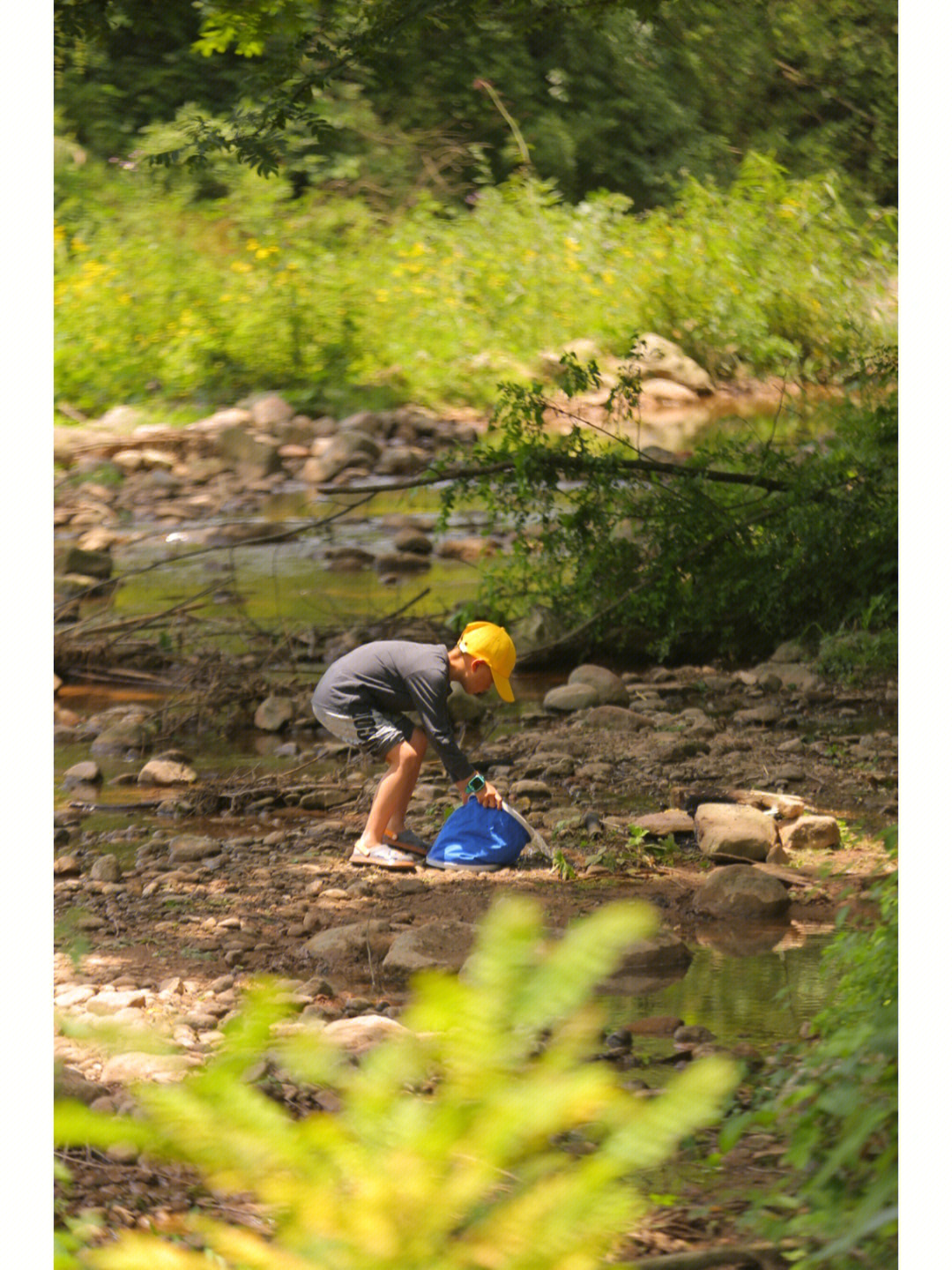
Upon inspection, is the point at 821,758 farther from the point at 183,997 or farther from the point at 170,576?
the point at 170,576

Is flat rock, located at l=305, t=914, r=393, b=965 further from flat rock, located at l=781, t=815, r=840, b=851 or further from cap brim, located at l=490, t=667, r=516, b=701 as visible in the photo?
flat rock, located at l=781, t=815, r=840, b=851

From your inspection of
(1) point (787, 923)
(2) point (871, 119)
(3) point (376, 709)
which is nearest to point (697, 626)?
(3) point (376, 709)

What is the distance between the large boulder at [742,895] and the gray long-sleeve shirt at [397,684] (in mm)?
796

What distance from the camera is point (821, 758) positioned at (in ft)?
17.0

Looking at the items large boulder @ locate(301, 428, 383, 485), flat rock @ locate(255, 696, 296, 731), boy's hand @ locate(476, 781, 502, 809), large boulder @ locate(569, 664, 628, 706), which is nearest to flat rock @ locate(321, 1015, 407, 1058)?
boy's hand @ locate(476, 781, 502, 809)

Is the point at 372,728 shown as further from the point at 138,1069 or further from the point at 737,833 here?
the point at 138,1069

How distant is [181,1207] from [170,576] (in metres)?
7.15

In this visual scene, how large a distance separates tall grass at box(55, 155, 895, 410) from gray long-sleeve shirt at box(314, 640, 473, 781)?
7.18 metres

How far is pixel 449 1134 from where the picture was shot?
1.10m

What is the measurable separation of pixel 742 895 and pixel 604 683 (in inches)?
98.8

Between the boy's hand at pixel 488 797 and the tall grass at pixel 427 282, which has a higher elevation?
the boy's hand at pixel 488 797

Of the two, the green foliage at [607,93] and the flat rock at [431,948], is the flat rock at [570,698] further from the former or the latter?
the green foliage at [607,93]

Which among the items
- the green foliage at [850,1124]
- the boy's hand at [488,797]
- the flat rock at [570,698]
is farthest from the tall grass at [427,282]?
the green foliage at [850,1124]

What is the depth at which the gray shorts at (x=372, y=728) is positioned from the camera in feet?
14.0
